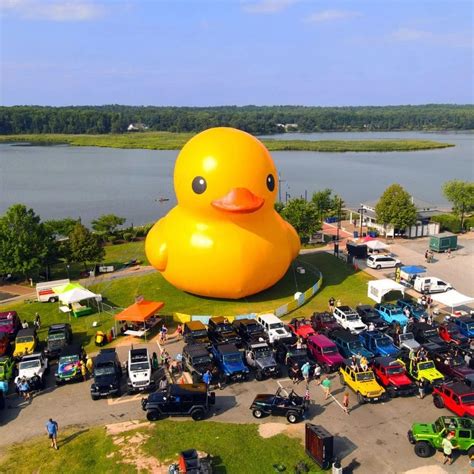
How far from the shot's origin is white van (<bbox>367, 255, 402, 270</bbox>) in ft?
121

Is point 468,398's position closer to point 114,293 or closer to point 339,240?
point 114,293

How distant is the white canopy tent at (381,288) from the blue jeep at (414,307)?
84cm

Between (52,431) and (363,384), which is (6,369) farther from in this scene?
(363,384)

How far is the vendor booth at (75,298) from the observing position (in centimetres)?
2864

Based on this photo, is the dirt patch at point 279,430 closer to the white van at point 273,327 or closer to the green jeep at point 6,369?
the white van at point 273,327

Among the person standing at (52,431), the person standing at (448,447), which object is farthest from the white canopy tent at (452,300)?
the person standing at (52,431)

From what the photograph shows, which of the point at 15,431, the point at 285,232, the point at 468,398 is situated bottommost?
the point at 15,431

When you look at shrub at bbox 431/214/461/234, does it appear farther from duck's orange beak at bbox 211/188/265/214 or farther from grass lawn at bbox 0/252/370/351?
A: duck's orange beak at bbox 211/188/265/214

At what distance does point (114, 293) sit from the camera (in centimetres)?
3231

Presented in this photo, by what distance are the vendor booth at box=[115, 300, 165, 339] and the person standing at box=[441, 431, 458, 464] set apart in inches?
597

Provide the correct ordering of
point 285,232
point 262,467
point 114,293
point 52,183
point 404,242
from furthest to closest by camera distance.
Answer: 1. point 52,183
2. point 404,242
3. point 114,293
4. point 285,232
5. point 262,467

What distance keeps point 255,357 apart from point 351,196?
5961 cm

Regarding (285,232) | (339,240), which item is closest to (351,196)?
(339,240)

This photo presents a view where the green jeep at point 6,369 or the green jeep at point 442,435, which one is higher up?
the green jeep at point 442,435
